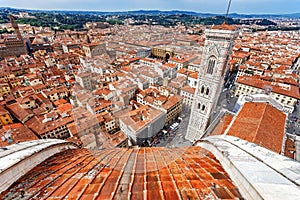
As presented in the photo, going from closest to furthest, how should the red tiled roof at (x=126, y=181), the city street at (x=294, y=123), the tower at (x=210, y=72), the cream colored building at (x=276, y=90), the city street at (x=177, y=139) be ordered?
the red tiled roof at (x=126, y=181) < the tower at (x=210, y=72) < the city street at (x=177, y=139) < the city street at (x=294, y=123) < the cream colored building at (x=276, y=90)

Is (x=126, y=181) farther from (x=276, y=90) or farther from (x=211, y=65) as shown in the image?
(x=276, y=90)

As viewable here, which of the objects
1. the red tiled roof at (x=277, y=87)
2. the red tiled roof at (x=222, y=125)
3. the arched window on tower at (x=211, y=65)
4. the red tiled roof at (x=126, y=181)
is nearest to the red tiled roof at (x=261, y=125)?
the red tiled roof at (x=222, y=125)

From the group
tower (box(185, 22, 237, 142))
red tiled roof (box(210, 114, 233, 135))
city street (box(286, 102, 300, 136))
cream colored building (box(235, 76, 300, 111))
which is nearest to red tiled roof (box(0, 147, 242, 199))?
red tiled roof (box(210, 114, 233, 135))

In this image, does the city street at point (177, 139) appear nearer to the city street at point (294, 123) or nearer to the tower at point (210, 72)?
the tower at point (210, 72)

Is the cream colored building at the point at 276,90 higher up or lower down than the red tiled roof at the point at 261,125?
lower down

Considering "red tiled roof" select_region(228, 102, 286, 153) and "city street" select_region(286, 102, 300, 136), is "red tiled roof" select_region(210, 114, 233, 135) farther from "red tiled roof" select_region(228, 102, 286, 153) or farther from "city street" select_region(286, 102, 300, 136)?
"city street" select_region(286, 102, 300, 136)

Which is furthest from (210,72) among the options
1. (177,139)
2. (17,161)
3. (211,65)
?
(17,161)

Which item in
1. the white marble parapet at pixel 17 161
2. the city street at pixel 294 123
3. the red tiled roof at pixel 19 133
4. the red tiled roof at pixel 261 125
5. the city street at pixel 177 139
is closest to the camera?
the white marble parapet at pixel 17 161
